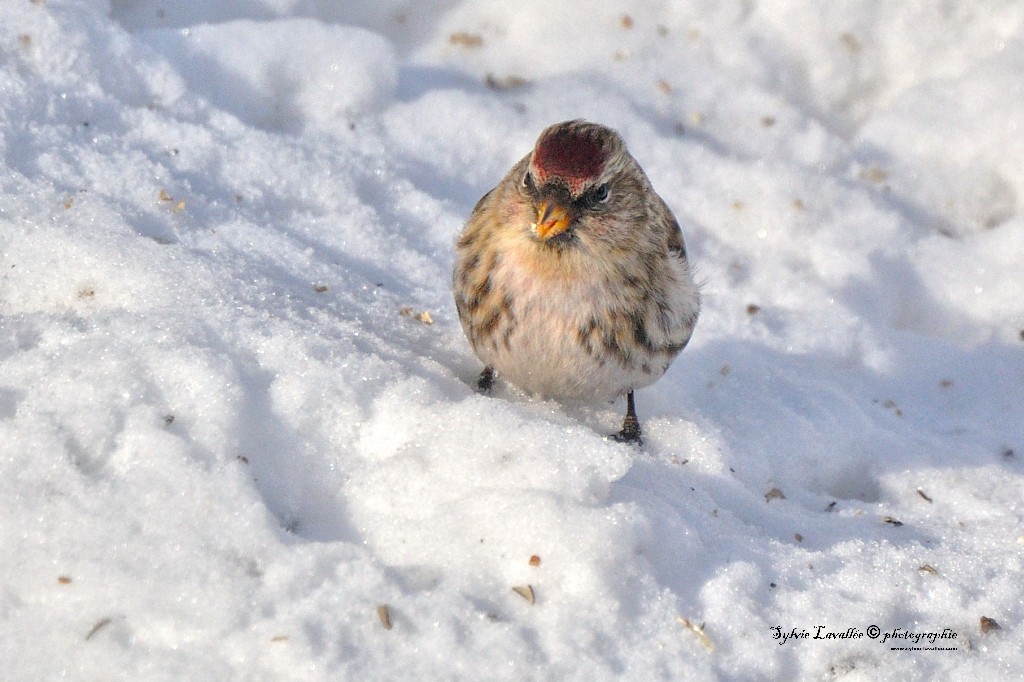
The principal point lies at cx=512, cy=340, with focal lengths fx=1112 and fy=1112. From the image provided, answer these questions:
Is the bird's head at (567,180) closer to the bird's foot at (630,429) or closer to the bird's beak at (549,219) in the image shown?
the bird's beak at (549,219)

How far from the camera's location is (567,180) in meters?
2.74

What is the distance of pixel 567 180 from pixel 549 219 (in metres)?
0.11

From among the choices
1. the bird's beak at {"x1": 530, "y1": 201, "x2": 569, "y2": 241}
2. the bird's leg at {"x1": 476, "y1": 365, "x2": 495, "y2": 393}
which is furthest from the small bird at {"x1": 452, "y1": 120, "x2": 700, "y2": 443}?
the bird's leg at {"x1": 476, "y1": 365, "x2": 495, "y2": 393}

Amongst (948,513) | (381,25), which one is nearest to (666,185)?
(381,25)

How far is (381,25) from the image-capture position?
4.59 meters

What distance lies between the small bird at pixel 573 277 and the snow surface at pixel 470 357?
0.19 metres

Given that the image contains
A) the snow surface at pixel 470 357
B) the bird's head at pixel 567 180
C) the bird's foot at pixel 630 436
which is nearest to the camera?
the snow surface at pixel 470 357

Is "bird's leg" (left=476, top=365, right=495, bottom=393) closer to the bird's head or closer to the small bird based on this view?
the small bird

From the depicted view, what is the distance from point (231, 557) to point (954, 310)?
2.93m

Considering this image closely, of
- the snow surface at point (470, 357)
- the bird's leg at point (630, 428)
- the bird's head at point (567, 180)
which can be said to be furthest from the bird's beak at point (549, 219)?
A: the bird's leg at point (630, 428)

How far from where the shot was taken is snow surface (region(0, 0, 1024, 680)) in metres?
2.19

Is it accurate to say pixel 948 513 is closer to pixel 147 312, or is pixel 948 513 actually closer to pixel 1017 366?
pixel 1017 366

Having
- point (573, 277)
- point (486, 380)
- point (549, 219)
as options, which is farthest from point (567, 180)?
point (486, 380)

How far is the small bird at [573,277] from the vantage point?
109 inches
